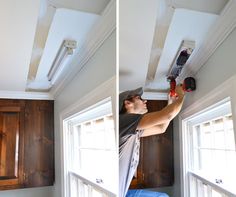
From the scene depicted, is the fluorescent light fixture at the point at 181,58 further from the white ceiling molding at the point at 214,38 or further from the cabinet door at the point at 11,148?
the cabinet door at the point at 11,148

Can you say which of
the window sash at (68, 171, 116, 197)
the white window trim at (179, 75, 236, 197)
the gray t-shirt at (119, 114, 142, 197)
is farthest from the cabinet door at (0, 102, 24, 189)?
the white window trim at (179, 75, 236, 197)

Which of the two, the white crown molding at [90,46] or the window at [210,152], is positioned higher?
the white crown molding at [90,46]

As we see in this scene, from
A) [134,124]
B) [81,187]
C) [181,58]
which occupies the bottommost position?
A: [81,187]

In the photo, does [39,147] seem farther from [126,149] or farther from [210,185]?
[210,185]

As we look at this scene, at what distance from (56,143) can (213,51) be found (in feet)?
1.21

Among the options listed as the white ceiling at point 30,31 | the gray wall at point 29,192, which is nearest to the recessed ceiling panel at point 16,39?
the white ceiling at point 30,31

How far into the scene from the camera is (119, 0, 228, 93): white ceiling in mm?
507

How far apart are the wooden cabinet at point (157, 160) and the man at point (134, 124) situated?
0.01m

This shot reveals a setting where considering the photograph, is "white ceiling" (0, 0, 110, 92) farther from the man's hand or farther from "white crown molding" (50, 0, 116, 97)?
the man's hand

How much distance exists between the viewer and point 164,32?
51 centimetres

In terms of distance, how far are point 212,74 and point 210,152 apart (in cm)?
16

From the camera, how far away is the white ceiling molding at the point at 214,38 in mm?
489

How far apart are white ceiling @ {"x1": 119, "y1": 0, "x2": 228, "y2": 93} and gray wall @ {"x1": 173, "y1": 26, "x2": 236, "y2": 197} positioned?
0.03 m

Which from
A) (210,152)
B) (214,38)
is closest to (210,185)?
(210,152)
